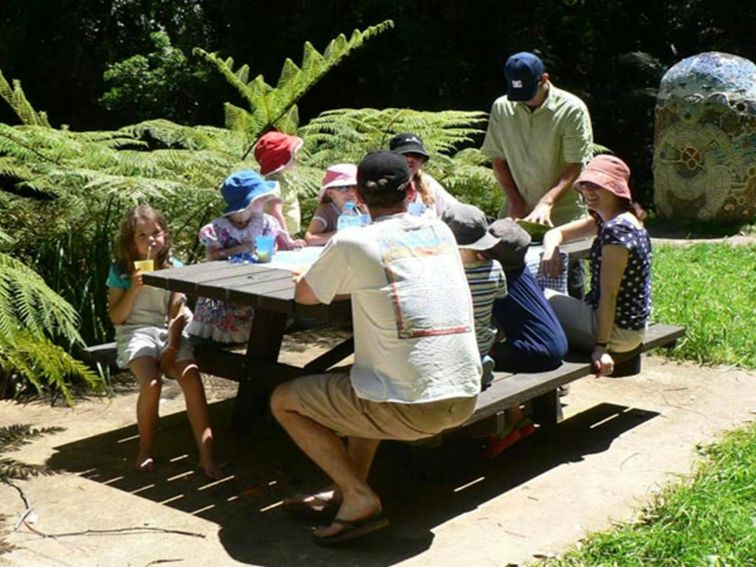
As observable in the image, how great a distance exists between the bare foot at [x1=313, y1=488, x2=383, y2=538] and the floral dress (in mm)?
1517

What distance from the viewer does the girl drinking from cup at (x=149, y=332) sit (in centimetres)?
507

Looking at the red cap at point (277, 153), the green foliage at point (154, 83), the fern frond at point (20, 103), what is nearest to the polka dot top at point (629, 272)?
the red cap at point (277, 153)

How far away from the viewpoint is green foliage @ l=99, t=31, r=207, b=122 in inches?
625

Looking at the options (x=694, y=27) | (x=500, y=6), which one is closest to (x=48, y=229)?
(x=500, y=6)

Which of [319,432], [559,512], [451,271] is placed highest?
[451,271]

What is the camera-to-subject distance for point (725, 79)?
1201 cm

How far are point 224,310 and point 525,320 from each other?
1.45 m

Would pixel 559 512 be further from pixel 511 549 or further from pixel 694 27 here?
pixel 694 27

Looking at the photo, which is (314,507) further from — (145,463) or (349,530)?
(145,463)

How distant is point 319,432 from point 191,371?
993 mm

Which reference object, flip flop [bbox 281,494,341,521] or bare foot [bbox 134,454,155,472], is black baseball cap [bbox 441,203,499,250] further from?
bare foot [bbox 134,454,155,472]

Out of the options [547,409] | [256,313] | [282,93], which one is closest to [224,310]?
[256,313]

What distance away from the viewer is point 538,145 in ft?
21.1

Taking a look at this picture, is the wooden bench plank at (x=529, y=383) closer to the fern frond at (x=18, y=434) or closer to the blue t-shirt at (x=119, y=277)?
the blue t-shirt at (x=119, y=277)
